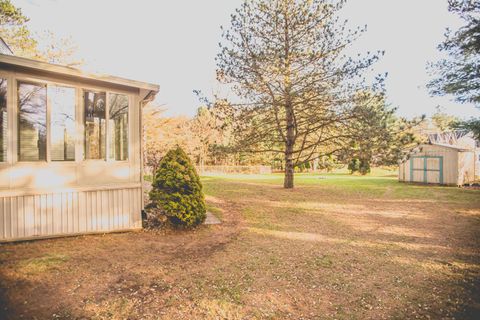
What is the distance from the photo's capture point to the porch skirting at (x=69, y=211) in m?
4.90

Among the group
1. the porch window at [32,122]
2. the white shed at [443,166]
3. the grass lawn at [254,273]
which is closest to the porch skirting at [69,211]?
the grass lawn at [254,273]

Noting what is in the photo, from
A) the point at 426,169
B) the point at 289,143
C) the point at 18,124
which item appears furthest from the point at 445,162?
the point at 18,124

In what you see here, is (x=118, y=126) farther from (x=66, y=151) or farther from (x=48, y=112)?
(x=48, y=112)

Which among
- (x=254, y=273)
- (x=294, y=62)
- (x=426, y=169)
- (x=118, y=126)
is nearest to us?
(x=254, y=273)

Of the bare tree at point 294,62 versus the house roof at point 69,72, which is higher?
the bare tree at point 294,62

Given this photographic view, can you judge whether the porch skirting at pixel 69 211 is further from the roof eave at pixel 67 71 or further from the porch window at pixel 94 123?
the roof eave at pixel 67 71

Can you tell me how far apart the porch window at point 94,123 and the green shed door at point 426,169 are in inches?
768

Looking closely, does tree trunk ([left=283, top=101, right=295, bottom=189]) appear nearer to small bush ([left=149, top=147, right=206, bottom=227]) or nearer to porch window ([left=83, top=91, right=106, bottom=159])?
small bush ([left=149, top=147, right=206, bottom=227])

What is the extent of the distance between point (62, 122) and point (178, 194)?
2924 millimetres

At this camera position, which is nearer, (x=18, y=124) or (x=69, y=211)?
(x=18, y=124)

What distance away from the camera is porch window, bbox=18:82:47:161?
496 cm

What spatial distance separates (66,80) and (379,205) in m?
10.7

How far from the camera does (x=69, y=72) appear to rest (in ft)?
16.9

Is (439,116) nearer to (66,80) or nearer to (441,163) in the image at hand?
(441,163)
